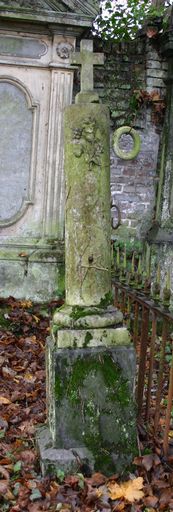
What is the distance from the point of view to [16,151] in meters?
6.80

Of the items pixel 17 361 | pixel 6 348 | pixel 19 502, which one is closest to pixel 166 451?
pixel 19 502

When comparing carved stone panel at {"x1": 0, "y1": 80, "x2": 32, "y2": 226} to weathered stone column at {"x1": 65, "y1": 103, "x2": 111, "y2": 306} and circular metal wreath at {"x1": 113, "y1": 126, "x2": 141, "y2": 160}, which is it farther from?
weathered stone column at {"x1": 65, "y1": 103, "x2": 111, "y2": 306}

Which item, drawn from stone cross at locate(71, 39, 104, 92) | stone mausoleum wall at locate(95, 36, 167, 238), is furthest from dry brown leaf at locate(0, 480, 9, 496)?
stone mausoleum wall at locate(95, 36, 167, 238)

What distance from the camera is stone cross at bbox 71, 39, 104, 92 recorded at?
3328 millimetres

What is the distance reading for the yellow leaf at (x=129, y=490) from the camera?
2.91 meters

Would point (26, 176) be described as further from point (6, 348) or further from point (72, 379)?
point (72, 379)

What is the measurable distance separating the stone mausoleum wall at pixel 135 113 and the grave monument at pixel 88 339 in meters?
4.35

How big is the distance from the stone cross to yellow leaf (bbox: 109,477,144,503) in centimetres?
232

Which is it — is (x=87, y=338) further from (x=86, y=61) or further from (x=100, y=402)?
(x=86, y=61)

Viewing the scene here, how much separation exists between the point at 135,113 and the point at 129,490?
19.2 feet

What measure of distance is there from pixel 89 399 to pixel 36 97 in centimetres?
462

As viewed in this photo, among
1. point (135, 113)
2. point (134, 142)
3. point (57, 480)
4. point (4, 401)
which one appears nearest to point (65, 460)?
point (57, 480)

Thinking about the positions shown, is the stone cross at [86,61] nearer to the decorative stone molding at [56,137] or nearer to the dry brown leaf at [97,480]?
the dry brown leaf at [97,480]

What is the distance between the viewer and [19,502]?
290 centimetres
